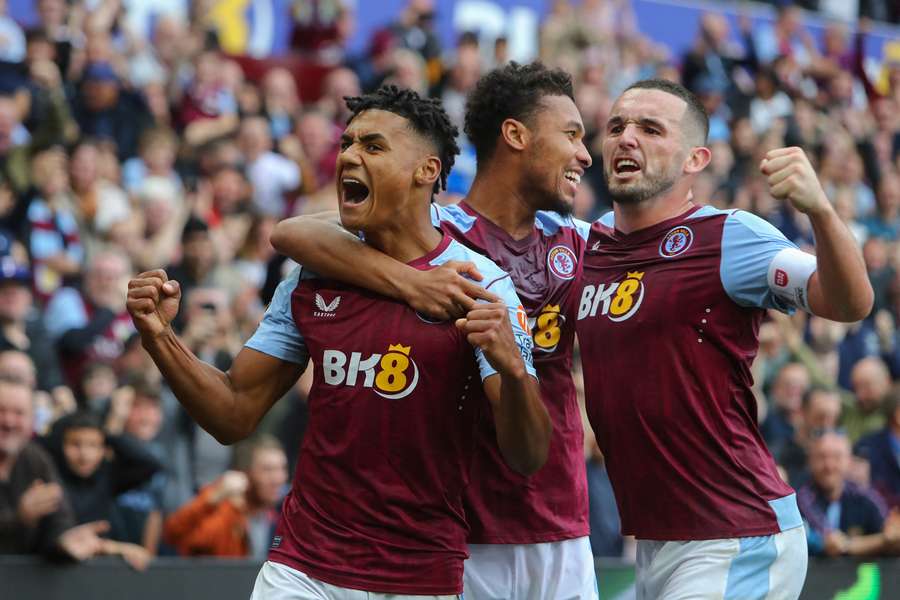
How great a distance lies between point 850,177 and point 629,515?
11049mm

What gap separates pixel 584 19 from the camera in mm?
14922

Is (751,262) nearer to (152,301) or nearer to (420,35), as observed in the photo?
(152,301)

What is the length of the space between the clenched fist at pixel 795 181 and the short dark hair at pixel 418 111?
1064 mm

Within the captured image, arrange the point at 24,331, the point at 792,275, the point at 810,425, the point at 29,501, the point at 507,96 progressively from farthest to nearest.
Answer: the point at 810,425
the point at 24,331
the point at 29,501
the point at 507,96
the point at 792,275

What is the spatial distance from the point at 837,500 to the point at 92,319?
4540mm

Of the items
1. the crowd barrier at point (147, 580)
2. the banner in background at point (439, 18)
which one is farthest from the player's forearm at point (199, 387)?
the banner in background at point (439, 18)

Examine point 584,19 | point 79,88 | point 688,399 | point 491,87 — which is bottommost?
point 688,399

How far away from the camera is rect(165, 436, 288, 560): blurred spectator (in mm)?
7676

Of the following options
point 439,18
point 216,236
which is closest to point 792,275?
point 216,236

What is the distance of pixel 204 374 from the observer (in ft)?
15.6

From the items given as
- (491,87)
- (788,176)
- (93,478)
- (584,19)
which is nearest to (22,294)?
(93,478)

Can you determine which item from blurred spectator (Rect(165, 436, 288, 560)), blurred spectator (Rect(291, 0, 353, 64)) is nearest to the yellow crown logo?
blurred spectator (Rect(165, 436, 288, 560))

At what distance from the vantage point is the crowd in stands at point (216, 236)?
7734 millimetres

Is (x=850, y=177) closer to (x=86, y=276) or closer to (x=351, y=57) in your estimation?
(x=351, y=57)
